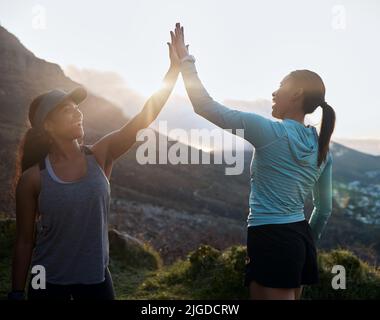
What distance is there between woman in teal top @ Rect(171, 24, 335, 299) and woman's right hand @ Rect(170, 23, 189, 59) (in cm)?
22

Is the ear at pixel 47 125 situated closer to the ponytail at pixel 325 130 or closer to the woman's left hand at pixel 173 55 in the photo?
the woman's left hand at pixel 173 55

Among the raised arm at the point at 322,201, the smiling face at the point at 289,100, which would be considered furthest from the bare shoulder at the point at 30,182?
the raised arm at the point at 322,201

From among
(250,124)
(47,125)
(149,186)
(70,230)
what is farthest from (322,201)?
(149,186)

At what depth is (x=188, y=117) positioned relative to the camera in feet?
598

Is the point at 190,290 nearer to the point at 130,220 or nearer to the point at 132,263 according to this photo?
the point at 132,263

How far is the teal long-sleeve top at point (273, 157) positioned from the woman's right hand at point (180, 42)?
0.34 m

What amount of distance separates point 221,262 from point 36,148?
Answer: 19.9 ft

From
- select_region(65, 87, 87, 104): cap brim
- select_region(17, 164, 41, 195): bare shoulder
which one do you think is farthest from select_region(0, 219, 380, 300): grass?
select_region(65, 87, 87, 104): cap brim

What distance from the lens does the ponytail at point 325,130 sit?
3.13m

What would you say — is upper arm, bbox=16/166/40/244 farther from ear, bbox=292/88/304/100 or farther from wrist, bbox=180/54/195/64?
ear, bbox=292/88/304/100

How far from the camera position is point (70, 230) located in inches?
122

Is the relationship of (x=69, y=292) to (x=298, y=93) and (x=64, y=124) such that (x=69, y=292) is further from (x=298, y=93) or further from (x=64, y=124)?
(x=298, y=93)

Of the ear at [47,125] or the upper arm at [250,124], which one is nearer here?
the upper arm at [250,124]
